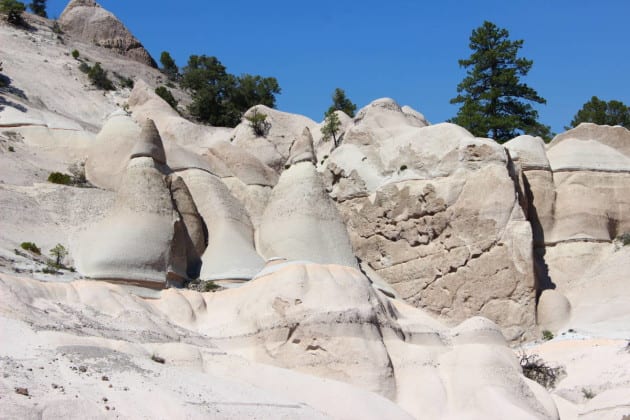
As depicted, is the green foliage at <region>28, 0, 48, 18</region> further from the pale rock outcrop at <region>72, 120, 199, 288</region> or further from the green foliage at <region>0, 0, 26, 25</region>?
the pale rock outcrop at <region>72, 120, 199, 288</region>

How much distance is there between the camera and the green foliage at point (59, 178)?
34.5 metres

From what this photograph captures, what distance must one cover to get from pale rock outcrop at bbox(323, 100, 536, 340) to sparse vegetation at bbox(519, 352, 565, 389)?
475cm

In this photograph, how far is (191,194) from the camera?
3425cm

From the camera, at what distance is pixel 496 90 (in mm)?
45031

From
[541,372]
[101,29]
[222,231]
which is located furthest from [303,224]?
[101,29]

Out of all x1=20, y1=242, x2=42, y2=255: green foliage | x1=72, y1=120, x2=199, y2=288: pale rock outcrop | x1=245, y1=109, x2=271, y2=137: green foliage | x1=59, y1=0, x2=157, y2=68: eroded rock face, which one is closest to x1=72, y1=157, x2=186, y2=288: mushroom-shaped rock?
x1=72, y1=120, x2=199, y2=288: pale rock outcrop

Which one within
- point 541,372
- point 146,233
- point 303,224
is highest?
point 303,224

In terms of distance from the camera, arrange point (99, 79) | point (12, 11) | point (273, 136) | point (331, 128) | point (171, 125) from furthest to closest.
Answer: point (12, 11) < point (99, 79) < point (273, 136) < point (171, 125) < point (331, 128)

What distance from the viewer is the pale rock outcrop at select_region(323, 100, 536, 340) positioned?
3148cm

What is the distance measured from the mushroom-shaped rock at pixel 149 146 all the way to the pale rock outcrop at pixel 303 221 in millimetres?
4142

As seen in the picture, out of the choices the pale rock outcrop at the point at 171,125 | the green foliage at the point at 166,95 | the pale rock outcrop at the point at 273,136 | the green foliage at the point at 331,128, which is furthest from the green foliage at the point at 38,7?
the green foliage at the point at 331,128

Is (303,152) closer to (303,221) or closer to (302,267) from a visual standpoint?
(303,221)

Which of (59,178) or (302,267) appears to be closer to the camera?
→ (302,267)

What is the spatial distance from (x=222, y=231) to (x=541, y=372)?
472 inches
